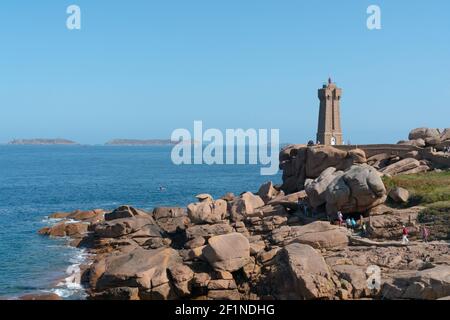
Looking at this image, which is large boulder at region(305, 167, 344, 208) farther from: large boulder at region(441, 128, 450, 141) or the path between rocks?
large boulder at region(441, 128, 450, 141)

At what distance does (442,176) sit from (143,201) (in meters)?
35.9

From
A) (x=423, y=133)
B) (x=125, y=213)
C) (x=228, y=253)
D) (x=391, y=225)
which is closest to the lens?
(x=228, y=253)

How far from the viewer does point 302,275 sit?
21.3m

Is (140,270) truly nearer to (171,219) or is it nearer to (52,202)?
(171,219)

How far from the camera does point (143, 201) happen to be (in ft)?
209

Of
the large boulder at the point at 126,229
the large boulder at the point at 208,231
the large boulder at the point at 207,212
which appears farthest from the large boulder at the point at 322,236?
the large boulder at the point at 126,229

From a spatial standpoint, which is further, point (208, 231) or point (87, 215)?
point (87, 215)

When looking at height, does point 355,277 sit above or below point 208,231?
above

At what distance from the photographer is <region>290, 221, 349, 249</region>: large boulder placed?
27406mm

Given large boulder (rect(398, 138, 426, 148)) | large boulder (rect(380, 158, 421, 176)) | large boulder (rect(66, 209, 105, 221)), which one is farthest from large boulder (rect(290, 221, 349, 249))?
large boulder (rect(66, 209, 105, 221))

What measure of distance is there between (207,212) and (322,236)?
1125 centimetres

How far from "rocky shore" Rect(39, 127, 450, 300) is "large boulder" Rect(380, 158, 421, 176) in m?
0.07

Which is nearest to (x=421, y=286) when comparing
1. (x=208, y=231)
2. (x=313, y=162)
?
(x=208, y=231)
